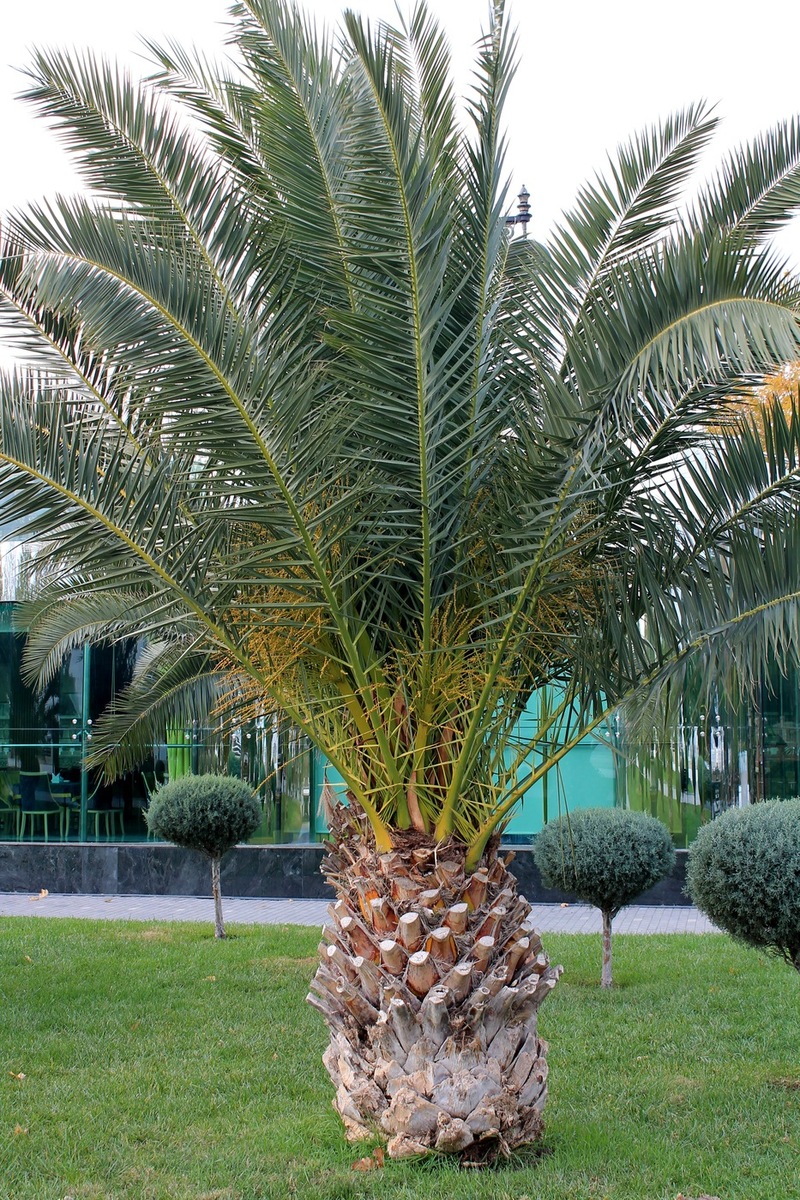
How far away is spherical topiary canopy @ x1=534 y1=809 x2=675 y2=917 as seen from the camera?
8.95 m

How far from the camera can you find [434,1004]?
182 inches

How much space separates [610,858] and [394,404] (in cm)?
564

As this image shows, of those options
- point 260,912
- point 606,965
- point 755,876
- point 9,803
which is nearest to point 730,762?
point 606,965

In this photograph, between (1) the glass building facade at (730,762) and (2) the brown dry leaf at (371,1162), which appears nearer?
(2) the brown dry leaf at (371,1162)

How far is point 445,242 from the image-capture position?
4.21 m

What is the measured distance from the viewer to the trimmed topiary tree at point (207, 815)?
1107 cm

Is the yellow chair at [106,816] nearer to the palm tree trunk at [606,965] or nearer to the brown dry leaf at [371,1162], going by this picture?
the palm tree trunk at [606,965]

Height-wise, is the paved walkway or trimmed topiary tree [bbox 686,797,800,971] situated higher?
trimmed topiary tree [bbox 686,797,800,971]

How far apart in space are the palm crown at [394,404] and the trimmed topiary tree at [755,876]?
2.09 m

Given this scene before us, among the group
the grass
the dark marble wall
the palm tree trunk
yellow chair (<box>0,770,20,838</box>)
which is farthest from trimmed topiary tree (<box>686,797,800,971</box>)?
yellow chair (<box>0,770,20,838</box>)

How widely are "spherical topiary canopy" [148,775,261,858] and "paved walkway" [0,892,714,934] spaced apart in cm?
114

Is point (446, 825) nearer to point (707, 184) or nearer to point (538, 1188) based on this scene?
point (538, 1188)

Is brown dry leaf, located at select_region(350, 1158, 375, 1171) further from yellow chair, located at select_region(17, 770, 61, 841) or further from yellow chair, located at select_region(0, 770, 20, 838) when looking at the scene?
yellow chair, located at select_region(0, 770, 20, 838)

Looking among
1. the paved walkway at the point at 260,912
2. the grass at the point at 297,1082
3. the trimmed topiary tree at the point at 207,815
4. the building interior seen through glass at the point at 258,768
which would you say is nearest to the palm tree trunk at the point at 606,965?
the grass at the point at 297,1082
